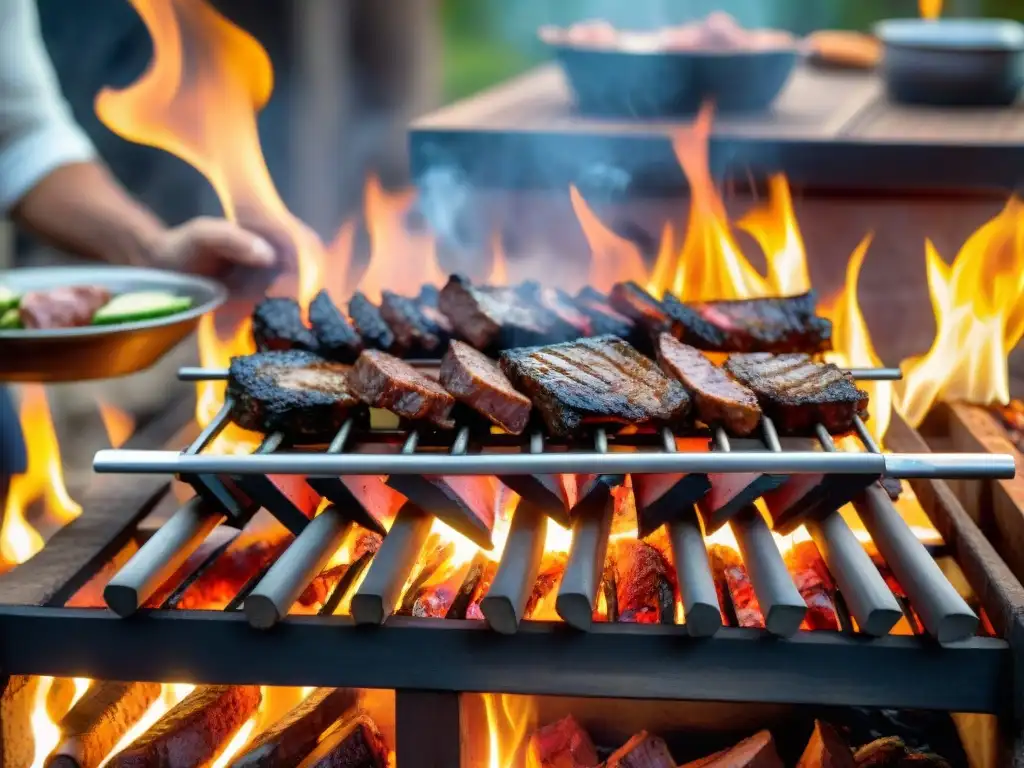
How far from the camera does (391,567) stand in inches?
70.9

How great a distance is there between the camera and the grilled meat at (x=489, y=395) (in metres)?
1.95

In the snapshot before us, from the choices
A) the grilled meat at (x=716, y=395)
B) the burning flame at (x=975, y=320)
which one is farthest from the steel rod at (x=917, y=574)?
the burning flame at (x=975, y=320)

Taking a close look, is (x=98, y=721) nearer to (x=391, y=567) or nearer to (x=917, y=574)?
(x=391, y=567)

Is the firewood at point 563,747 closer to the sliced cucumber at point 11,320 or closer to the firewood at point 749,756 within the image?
the firewood at point 749,756

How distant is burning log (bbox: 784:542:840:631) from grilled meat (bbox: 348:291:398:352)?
99 centimetres

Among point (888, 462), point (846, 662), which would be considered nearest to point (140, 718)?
point (846, 662)

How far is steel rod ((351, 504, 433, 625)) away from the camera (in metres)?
1.70

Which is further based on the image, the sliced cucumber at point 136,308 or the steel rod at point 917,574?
the sliced cucumber at point 136,308

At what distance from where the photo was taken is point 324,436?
205 cm

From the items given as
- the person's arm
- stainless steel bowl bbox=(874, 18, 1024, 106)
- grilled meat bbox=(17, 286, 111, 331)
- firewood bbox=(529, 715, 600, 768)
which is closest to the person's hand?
the person's arm

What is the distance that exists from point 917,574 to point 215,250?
6.55 feet

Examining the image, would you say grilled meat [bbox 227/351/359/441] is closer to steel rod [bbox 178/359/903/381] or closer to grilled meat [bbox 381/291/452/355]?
steel rod [bbox 178/359/903/381]

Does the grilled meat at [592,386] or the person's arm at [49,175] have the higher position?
the person's arm at [49,175]

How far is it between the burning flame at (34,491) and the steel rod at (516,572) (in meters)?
1.03
